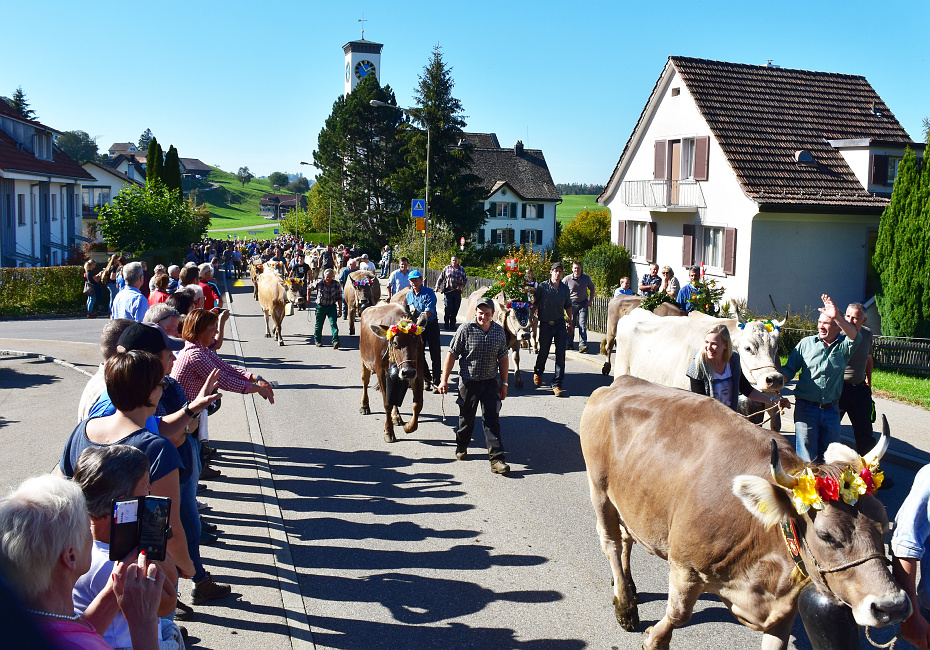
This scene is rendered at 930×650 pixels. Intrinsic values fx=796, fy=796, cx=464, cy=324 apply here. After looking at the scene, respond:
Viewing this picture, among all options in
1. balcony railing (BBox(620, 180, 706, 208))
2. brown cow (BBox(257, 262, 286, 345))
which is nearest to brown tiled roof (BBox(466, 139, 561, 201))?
balcony railing (BBox(620, 180, 706, 208))

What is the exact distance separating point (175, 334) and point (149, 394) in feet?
10.1

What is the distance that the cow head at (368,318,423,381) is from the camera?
1006cm

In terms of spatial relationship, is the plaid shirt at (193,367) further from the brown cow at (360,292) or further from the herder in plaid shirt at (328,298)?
the brown cow at (360,292)

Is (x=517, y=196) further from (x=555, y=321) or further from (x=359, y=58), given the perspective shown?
(x=555, y=321)

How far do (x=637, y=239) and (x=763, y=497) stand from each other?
93.6 ft

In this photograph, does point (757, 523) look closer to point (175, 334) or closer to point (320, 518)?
point (320, 518)

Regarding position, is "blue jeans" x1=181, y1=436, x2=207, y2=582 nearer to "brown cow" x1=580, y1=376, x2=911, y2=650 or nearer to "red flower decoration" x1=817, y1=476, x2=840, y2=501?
"brown cow" x1=580, y1=376, x2=911, y2=650

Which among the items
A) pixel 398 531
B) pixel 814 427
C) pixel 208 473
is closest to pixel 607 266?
pixel 814 427

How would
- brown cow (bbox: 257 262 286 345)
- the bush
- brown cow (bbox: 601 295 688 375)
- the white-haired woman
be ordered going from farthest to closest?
the bush → brown cow (bbox: 257 262 286 345) → brown cow (bbox: 601 295 688 375) → the white-haired woman

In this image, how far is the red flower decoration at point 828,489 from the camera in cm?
359

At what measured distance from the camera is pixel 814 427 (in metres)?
7.90

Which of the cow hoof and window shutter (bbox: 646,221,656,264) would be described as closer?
the cow hoof

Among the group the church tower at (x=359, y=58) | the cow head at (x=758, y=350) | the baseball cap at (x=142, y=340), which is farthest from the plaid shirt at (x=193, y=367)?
the church tower at (x=359, y=58)

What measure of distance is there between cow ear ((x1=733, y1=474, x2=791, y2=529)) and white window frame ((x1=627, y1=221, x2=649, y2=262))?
89.3ft
